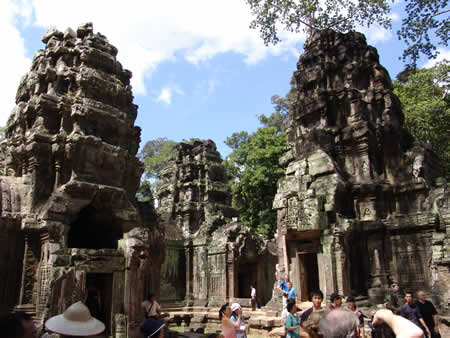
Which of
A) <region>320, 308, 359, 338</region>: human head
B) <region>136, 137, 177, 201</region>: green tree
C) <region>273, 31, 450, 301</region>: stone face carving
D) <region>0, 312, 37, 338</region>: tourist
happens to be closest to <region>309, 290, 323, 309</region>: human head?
<region>320, 308, 359, 338</region>: human head

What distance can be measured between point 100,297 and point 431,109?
1715 cm

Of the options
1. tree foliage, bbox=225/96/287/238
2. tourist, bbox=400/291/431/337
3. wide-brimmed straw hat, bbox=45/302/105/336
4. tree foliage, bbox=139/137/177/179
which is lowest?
tourist, bbox=400/291/431/337

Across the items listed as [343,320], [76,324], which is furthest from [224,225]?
[343,320]

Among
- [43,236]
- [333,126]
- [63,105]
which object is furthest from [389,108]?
[43,236]

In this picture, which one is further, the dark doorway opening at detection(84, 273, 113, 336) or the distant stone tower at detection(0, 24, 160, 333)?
the dark doorway opening at detection(84, 273, 113, 336)

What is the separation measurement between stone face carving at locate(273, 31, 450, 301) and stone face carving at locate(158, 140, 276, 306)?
3.87 m

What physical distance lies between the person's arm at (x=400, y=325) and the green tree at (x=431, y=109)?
58.5 ft

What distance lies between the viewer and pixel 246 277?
1881 cm

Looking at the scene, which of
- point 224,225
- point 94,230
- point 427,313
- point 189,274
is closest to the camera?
point 427,313

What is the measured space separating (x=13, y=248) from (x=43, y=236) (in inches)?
33.0

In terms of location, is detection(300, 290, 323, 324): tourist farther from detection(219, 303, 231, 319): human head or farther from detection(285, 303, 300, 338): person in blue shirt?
detection(219, 303, 231, 319): human head

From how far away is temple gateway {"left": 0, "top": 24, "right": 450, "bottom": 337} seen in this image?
29.7 ft

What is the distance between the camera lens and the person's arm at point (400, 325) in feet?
6.64

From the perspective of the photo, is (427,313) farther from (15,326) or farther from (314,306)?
(15,326)
